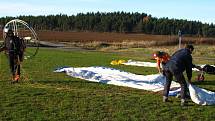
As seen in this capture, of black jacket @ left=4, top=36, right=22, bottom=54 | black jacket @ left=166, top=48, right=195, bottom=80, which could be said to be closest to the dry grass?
black jacket @ left=4, top=36, right=22, bottom=54

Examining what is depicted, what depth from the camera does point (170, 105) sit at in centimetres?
1412

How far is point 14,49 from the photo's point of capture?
59.2 ft

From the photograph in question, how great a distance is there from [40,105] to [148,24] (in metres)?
127

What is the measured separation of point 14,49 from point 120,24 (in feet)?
419

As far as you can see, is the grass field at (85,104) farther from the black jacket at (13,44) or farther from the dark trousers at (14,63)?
the black jacket at (13,44)

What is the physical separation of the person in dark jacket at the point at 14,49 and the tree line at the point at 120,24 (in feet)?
350

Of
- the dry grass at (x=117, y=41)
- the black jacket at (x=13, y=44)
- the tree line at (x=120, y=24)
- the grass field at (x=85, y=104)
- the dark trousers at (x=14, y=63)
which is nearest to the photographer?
the grass field at (x=85, y=104)

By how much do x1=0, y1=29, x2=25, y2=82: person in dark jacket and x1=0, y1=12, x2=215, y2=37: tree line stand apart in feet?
350

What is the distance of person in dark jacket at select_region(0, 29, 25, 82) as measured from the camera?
18.0 m

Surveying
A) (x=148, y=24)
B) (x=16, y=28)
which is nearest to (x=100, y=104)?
(x=16, y=28)

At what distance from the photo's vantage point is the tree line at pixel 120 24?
136m

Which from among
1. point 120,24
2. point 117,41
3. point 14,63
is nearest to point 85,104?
point 14,63

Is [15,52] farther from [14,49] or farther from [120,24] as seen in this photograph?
[120,24]

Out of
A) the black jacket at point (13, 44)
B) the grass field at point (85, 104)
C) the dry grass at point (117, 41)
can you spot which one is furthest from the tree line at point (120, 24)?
the grass field at point (85, 104)
